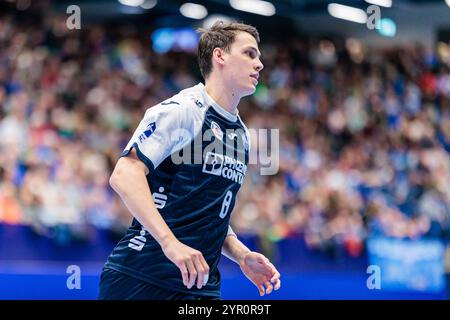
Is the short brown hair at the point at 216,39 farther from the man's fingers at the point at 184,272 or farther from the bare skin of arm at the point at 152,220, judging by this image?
the man's fingers at the point at 184,272

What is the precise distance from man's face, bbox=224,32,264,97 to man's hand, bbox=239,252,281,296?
38.0 inches

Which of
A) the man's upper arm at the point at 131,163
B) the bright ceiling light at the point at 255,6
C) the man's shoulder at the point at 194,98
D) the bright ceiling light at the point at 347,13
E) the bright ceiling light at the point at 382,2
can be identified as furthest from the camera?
the bright ceiling light at the point at 347,13

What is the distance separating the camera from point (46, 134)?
12.0 m

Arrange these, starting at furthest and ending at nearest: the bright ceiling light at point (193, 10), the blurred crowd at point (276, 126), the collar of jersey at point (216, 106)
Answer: the bright ceiling light at point (193, 10) < the blurred crowd at point (276, 126) < the collar of jersey at point (216, 106)

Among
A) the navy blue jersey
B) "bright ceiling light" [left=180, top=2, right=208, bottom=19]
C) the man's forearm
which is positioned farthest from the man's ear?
"bright ceiling light" [left=180, top=2, right=208, bottom=19]

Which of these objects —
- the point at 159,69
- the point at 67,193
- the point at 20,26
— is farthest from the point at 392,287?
the point at 20,26

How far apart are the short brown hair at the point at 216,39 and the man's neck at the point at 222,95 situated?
5.6 inches

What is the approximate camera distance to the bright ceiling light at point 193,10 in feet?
58.7

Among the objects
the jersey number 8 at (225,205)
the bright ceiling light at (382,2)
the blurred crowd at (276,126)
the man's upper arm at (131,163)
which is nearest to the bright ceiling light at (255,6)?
the blurred crowd at (276,126)

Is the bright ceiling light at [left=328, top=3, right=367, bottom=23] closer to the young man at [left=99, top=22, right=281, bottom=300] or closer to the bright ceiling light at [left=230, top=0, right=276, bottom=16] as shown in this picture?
the bright ceiling light at [left=230, top=0, right=276, bottom=16]

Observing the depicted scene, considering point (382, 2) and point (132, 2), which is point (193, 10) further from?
point (382, 2)

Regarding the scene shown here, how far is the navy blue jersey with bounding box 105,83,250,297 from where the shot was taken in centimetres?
446

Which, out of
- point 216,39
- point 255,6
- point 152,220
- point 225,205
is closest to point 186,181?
point 225,205
